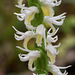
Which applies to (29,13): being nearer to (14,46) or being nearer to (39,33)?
(39,33)

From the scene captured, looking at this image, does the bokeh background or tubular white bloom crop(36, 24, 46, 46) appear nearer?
tubular white bloom crop(36, 24, 46, 46)

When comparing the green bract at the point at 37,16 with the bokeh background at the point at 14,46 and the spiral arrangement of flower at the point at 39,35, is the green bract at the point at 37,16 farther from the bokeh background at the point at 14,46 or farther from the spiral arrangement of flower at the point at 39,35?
the bokeh background at the point at 14,46

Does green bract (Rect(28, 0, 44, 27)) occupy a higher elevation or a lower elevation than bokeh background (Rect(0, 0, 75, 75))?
higher

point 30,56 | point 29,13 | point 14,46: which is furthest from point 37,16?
point 14,46

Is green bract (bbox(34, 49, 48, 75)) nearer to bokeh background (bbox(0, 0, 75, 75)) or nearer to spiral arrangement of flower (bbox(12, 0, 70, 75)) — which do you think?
spiral arrangement of flower (bbox(12, 0, 70, 75))

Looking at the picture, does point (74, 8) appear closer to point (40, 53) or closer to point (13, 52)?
point (13, 52)

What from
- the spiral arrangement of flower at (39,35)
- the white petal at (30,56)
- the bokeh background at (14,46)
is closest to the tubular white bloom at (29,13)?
the spiral arrangement of flower at (39,35)

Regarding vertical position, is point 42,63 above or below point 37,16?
below

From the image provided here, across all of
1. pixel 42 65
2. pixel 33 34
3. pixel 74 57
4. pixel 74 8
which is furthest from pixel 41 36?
pixel 74 8

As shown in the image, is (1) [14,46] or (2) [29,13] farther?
(1) [14,46]

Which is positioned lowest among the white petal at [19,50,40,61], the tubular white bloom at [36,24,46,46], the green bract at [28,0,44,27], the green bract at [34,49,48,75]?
the green bract at [34,49,48,75]

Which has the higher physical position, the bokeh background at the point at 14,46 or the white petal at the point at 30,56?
the white petal at the point at 30,56

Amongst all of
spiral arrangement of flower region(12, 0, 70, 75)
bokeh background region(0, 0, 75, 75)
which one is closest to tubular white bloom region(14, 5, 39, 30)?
spiral arrangement of flower region(12, 0, 70, 75)
